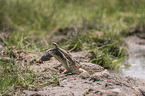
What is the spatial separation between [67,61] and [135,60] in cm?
241

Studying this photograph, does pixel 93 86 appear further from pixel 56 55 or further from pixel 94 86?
pixel 56 55

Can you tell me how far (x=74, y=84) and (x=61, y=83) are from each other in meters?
0.20

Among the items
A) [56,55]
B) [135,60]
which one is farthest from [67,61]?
[135,60]

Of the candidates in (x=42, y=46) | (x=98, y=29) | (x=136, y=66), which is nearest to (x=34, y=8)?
(x=98, y=29)

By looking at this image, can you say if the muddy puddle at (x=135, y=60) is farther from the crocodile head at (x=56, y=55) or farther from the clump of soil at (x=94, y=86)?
the crocodile head at (x=56, y=55)

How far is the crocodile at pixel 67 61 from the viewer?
4.19m

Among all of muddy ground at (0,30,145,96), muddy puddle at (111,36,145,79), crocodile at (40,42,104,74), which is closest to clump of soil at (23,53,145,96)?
muddy ground at (0,30,145,96)

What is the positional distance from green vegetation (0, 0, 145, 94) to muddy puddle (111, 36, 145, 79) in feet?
0.91

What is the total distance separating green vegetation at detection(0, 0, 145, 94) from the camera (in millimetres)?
6059

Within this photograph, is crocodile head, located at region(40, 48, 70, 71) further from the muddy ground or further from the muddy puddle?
the muddy puddle

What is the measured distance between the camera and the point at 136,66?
5.53 meters

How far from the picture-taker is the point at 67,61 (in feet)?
14.1

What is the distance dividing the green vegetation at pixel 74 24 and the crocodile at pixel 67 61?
87 centimetres

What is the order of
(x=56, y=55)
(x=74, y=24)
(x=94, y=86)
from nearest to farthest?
(x=94, y=86) → (x=56, y=55) → (x=74, y=24)
